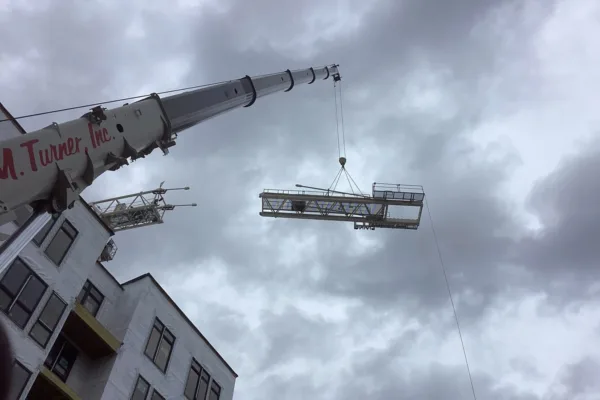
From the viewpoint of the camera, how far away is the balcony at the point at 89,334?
2603 cm

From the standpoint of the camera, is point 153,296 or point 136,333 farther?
point 153,296

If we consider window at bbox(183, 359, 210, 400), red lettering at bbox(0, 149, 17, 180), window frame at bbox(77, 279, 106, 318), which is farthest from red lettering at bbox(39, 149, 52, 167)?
window at bbox(183, 359, 210, 400)

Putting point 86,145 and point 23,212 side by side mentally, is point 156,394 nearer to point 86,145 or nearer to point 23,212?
point 23,212

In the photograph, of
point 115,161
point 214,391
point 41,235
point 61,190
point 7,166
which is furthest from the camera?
point 214,391

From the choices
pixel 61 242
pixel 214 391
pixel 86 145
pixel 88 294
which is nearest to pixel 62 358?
pixel 88 294

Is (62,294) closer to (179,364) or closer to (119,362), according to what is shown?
(119,362)

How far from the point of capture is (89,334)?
26.3m

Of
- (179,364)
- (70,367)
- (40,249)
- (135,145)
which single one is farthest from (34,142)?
(179,364)

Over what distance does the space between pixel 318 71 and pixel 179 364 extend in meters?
29.8

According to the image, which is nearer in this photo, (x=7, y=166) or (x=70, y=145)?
(x=7, y=166)

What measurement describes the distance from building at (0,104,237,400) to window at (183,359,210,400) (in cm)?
6

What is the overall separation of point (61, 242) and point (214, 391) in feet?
43.9

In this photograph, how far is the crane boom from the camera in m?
11.6

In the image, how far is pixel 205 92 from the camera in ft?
68.0
